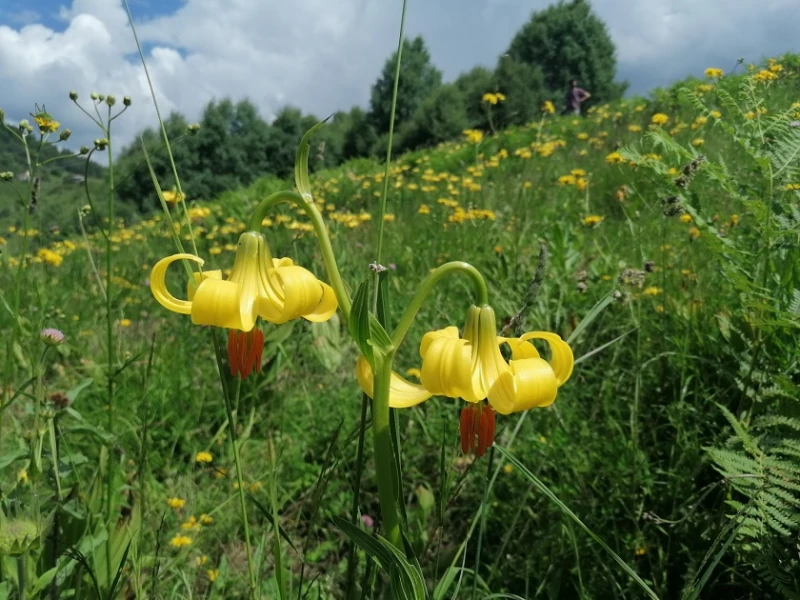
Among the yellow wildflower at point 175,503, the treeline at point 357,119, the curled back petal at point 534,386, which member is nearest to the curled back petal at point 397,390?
the curled back petal at point 534,386

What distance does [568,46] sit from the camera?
35.2 m

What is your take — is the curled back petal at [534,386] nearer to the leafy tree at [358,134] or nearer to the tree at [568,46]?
the leafy tree at [358,134]

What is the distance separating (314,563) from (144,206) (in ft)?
122

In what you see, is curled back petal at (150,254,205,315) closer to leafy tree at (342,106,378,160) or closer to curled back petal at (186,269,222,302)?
curled back petal at (186,269,222,302)

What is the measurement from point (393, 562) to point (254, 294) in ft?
1.19

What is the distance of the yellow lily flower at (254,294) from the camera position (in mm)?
739

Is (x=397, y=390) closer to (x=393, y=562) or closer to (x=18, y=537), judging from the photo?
(x=393, y=562)

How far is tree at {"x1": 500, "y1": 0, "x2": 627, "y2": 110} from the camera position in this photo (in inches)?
1380

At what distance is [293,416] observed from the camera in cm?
225

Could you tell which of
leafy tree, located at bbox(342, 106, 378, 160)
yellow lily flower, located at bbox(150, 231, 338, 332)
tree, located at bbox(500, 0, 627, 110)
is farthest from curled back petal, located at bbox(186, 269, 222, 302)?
tree, located at bbox(500, 0, 627, 110)

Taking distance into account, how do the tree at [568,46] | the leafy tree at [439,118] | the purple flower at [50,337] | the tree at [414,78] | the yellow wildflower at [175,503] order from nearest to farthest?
the purple flower at [50,337] → the yellow wildflower at [175,503] → the leafy tree at [439,118] → the tree at [568,46] → the tree at [414,78]

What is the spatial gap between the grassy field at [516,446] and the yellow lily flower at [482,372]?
0.47ft

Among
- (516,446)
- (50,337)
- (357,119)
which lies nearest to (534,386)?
(50,337)

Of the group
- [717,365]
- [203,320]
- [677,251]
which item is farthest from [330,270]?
[677,251]
